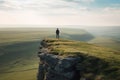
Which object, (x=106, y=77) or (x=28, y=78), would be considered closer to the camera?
(x=106, y=77)

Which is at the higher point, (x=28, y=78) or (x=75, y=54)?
(x=75, y=54)

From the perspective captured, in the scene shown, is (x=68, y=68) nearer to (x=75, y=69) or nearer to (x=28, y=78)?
(x=75, y=69)

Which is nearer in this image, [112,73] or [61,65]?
[112,73]

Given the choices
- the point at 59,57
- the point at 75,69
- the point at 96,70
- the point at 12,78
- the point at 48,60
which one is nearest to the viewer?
the point at 96,70

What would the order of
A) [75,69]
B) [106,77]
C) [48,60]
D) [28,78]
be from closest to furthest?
[106,77]
[75,69]
[48,60]
[28,78]

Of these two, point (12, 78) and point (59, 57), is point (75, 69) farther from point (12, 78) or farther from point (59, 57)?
point (12, 78)

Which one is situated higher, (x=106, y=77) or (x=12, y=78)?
(x=106, y=77)

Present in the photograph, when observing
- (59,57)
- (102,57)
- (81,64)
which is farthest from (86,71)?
(59,57)

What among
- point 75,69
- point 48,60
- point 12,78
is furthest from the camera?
point 12,78

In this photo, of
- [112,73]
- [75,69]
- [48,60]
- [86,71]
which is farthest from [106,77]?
[48,60]

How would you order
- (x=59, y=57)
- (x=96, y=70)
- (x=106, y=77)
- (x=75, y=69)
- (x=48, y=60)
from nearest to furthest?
(x=106, y=77) → (x=96, y=70) → (x=75, y=69) → (x=59, y=57) → (x=48, y=60)
